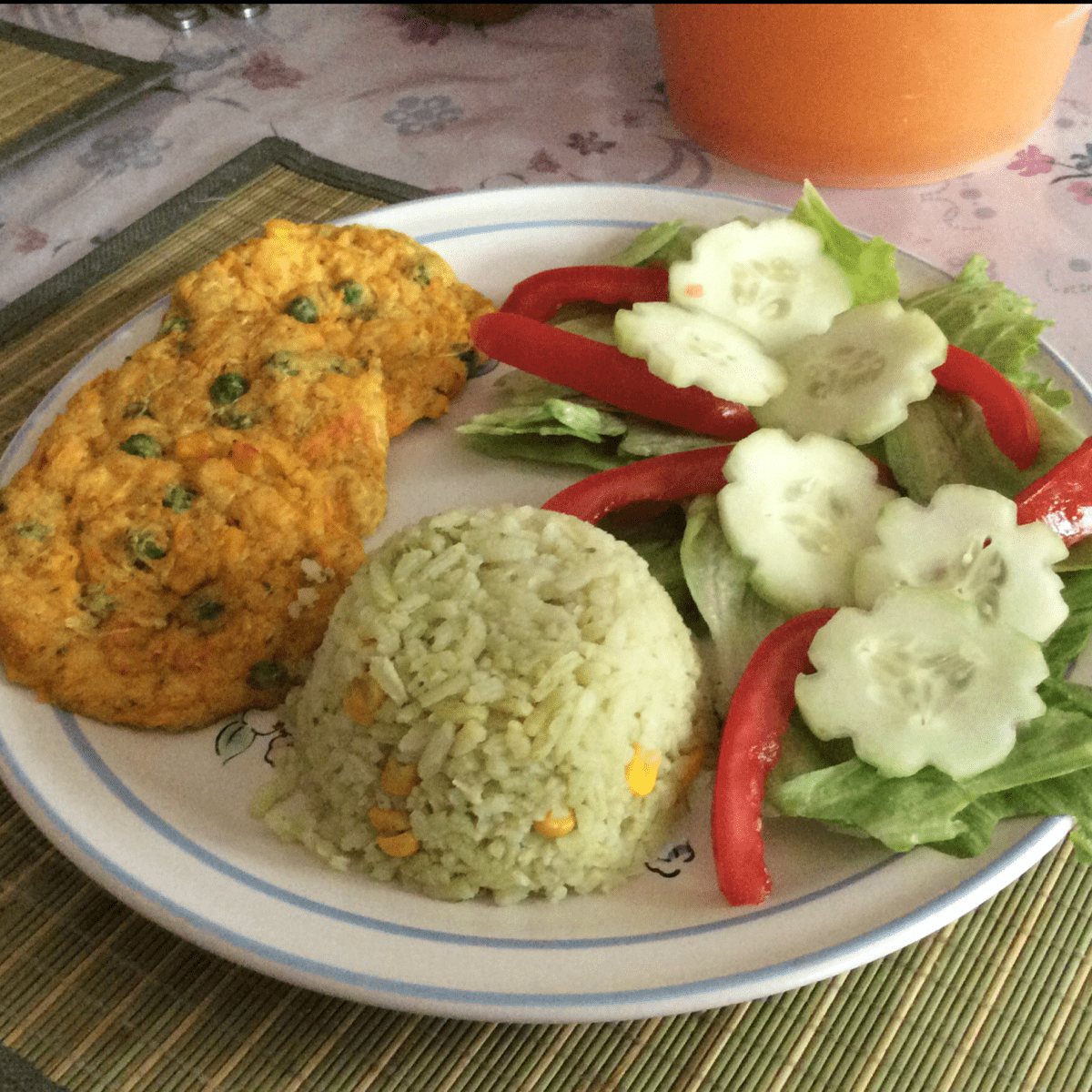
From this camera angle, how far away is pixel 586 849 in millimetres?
1565

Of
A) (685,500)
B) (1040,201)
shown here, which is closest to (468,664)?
(685,500)

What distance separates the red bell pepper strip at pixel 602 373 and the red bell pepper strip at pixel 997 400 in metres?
0.39

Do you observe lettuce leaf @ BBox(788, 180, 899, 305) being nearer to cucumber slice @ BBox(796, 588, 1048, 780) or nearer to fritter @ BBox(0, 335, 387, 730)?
cucumber slice @ BBox(796, 588, 1048, 780)

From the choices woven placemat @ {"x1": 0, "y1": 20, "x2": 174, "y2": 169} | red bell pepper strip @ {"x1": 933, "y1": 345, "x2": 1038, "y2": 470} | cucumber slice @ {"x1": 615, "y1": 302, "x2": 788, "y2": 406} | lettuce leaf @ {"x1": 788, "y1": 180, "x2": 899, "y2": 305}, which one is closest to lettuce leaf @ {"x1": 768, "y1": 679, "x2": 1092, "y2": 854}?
red bell pepper strip @ {"x1": 933, "y1": 345, "x2": 1038, "y2": 470}

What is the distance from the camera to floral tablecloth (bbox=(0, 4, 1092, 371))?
3.09 meters

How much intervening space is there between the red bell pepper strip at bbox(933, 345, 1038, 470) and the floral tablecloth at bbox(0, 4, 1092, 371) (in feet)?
2.61

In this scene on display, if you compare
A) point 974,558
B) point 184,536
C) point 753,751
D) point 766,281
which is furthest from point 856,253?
point 184,536

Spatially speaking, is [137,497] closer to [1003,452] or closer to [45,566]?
[45,566]

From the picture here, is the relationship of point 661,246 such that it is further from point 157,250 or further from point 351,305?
point 157,250

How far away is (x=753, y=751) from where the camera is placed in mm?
1619

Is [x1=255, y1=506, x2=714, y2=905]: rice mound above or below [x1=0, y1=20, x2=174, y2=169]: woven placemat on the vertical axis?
below

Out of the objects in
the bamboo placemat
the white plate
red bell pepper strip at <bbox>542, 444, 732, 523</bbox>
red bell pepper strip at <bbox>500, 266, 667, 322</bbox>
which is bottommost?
the bamboo placemat

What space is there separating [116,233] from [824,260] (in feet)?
6.36

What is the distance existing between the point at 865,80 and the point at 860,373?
950mm
